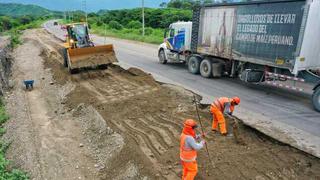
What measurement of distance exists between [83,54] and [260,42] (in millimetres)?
8759

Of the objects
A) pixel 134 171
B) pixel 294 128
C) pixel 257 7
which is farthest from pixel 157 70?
pixel 134 171

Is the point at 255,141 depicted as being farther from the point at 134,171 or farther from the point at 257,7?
the point at 257,7

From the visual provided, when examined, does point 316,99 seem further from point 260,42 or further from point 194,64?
point 194,64

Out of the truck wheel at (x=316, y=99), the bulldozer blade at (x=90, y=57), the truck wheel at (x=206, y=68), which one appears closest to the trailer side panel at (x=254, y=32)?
the truck wheel at (x=206, y=68)

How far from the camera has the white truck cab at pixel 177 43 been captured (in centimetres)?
1805

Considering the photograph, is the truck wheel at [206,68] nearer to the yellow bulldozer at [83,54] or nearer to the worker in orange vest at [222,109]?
the yellow bulldozer at [83,54]

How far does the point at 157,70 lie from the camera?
1841cm

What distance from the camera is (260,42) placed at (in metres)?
13.0

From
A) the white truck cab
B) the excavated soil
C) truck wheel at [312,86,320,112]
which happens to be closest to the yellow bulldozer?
the excavated soil

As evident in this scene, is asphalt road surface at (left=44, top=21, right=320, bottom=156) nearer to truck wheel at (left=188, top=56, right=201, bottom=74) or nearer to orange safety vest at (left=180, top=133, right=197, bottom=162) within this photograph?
truck wheel at (left=188, top=56, right=201, bottom=74)

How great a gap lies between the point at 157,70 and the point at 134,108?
7.87 meters

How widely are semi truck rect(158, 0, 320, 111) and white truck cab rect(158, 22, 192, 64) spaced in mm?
95

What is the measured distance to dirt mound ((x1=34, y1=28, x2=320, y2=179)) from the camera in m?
6.88

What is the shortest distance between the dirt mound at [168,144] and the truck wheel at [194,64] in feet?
13.7
